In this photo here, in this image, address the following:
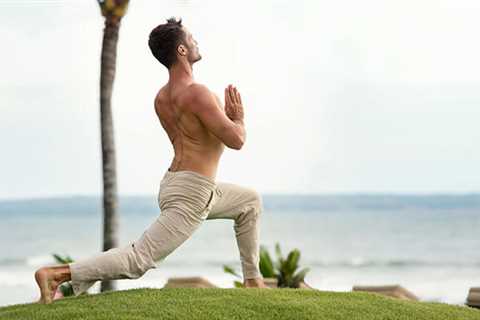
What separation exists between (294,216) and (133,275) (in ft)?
155

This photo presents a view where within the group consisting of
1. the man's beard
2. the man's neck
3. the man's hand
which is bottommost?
the man's hand

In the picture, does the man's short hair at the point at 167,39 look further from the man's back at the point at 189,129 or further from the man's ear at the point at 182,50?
the man's back at the point at 189,129

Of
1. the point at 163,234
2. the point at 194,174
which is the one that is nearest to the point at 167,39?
the point at 194,174

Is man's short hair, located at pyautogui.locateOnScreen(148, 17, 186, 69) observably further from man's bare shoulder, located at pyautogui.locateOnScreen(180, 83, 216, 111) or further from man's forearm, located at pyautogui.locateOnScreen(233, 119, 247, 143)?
man's forearm, located at pyautogui.locateOnScreen(233, 119, 247, 143)

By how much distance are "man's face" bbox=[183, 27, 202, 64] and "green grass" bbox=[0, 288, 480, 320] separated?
1760 mm

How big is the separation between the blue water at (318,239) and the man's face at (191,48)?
1397cm

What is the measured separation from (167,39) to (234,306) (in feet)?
6.48

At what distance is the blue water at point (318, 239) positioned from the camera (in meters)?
31.1

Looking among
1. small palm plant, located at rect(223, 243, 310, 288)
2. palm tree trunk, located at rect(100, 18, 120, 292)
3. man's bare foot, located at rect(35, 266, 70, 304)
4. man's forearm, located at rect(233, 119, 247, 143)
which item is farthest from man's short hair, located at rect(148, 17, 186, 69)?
small palm plant, located at rect(223, 243, 310, 288)

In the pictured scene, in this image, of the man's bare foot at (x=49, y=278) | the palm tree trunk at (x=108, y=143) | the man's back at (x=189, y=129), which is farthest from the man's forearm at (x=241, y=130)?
the palm tree trunk at (x=108, y=143)

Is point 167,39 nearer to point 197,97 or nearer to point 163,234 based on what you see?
point 197,97

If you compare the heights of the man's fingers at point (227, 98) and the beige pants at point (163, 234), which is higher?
the man's fingers at point (227, 98)

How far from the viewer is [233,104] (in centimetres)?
663

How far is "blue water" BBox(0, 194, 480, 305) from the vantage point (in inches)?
1224
